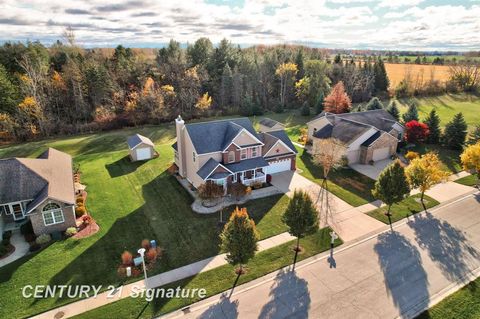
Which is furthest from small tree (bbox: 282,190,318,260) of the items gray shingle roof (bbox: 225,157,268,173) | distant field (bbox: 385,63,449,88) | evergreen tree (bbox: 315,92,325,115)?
distant field (bbox: 385,63,449,88)

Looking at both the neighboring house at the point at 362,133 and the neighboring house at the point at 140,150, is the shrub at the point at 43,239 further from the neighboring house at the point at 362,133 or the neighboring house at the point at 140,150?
the neighboring house at the point at 362,133

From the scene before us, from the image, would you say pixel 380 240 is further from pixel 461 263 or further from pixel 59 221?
pixel 59 221

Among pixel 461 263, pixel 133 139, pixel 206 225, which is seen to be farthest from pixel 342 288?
pixel 133 139

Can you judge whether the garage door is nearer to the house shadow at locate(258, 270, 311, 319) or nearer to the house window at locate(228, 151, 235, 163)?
the house window at locate(228, 151, 235, 163)

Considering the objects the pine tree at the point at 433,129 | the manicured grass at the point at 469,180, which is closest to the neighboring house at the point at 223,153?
the manicured grass at the point at 469,180

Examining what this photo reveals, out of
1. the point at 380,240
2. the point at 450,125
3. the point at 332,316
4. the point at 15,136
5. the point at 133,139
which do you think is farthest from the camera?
the point at 15,136

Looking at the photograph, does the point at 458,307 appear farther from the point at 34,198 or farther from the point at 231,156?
the point at 34,198

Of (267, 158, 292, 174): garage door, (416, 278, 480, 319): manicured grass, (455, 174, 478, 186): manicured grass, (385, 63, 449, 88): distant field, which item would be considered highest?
(385, 63, 449, 88): distant field
